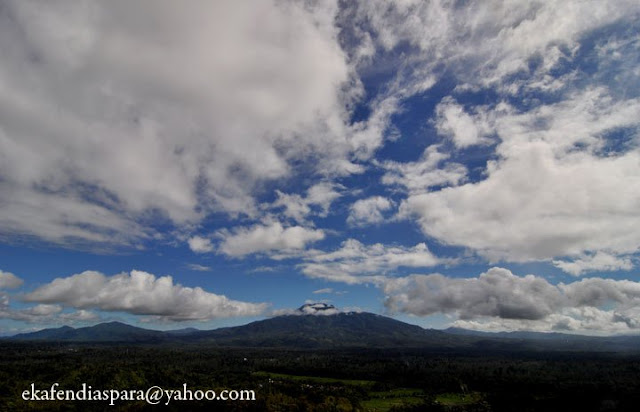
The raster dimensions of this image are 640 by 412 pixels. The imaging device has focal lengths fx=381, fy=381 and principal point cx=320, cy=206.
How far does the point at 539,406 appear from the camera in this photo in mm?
198750

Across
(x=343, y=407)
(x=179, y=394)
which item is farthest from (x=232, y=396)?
(x=343, y=407)

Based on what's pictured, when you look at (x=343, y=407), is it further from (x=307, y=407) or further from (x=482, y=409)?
(x=482, y=409)

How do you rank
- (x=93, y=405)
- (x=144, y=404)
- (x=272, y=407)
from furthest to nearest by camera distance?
(x=93, y=405) < (x=144, y=404) < (x=272, y=407)

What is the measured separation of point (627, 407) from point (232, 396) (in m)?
195

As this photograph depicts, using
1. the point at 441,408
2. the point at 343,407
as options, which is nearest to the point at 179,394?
the point at 343,407

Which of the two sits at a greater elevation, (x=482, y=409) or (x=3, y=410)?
(x=3, y=410)

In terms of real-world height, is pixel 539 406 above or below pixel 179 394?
below

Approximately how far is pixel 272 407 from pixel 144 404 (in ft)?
206

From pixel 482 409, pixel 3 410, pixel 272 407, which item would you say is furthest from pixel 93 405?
pixel 482 409

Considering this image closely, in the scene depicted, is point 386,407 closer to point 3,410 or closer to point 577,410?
point 577,410

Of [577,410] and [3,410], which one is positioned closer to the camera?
[3,410]

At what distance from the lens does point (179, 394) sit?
18975 centimetres

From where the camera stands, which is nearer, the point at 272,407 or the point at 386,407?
the point at 272,407

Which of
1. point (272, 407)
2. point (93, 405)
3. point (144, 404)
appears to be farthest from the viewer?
point (93, 405)
